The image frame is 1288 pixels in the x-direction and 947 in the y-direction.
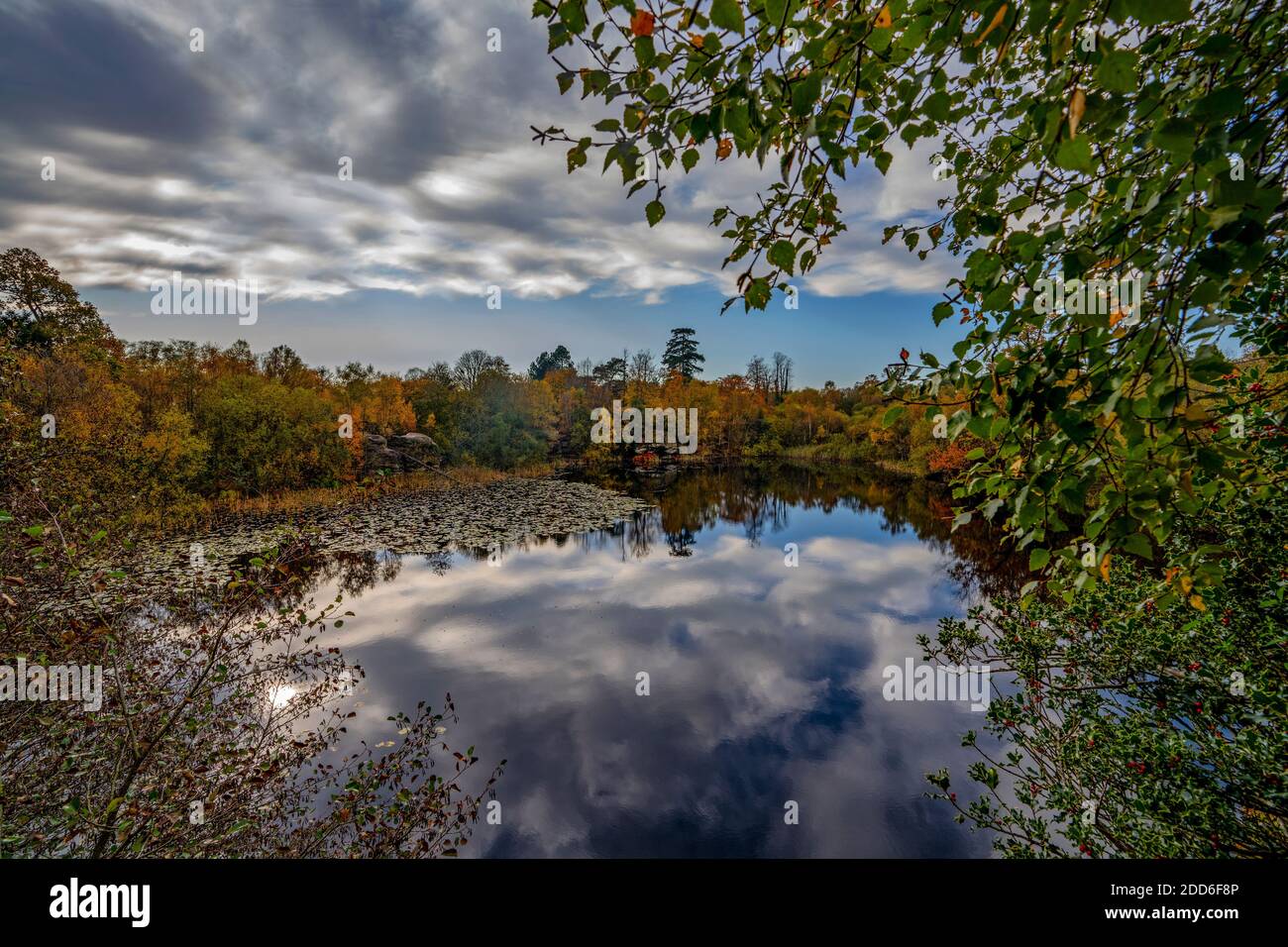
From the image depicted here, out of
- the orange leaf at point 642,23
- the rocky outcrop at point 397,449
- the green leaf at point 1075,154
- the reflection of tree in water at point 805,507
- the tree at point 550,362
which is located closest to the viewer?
the green leaf at point 1075,154

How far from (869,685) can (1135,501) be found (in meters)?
8.45

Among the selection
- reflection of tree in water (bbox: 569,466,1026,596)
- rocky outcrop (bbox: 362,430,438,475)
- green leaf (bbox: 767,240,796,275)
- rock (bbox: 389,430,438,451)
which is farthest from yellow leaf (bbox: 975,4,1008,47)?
rock (bbox: 389,430,438,451)

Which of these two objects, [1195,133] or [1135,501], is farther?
[1135,501]

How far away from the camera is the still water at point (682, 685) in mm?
5774

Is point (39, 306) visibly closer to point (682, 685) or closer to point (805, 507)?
point (682, 685)

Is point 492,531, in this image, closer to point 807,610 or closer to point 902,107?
point 807,610

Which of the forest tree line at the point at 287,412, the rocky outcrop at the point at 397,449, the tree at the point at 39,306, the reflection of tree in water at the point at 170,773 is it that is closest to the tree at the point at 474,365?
the forest tree line at the point at 287,412

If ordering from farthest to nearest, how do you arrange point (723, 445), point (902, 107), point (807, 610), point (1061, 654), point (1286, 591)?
point (723, 445) → point (807, 610) → point (1061, 654) → point (1286, 591) → point (902, 107)

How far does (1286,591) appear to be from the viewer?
2.72m

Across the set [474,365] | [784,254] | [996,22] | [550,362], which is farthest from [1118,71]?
[550,362]

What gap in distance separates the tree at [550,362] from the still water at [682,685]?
213ft

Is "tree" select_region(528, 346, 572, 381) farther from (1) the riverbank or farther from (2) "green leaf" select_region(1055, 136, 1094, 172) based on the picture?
(2) "green leaf" select_region(1055, 136, 1094, 172)

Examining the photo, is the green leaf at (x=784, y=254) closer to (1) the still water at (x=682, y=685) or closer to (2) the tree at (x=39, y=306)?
(1) the still water at (x=682, y=685)
